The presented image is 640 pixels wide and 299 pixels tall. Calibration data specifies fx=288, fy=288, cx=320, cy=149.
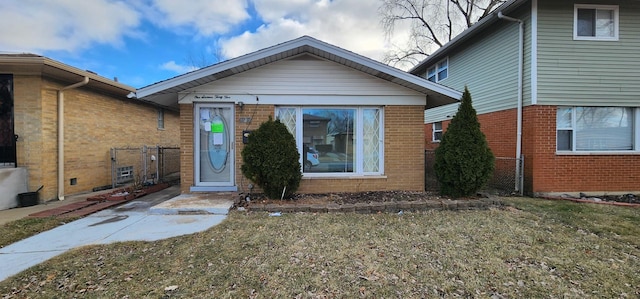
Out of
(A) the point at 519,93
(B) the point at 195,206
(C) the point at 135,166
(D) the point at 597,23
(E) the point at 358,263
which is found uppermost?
(D) the point at 597,23

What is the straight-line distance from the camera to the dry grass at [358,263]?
2.86 m

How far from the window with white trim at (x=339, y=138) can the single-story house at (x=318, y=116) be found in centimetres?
2

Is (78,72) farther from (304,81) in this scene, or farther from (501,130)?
(501,130)

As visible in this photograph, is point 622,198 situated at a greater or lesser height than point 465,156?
lesser

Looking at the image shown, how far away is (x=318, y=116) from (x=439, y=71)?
8.40 meters

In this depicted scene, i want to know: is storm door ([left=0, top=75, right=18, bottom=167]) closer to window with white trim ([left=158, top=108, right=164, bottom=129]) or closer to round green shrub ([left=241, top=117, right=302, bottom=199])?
window with white trim ([left=158, top=108, right=164, bottom=129])

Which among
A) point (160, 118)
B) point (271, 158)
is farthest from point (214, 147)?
point (160, 118)

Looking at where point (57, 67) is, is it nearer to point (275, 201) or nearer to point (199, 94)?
point (199, 94)

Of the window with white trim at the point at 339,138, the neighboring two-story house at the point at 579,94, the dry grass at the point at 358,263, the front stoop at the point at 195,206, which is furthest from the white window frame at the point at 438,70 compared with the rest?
the front stoop at the point at 195,206

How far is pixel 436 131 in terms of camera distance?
13.5 m

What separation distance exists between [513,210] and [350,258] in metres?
4.36

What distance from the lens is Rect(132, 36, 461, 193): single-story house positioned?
6781 mm

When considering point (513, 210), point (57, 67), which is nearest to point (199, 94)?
point (57, 67)

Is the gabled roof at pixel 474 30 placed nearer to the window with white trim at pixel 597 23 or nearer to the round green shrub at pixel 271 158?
the window with white trim at pixel 597 23
